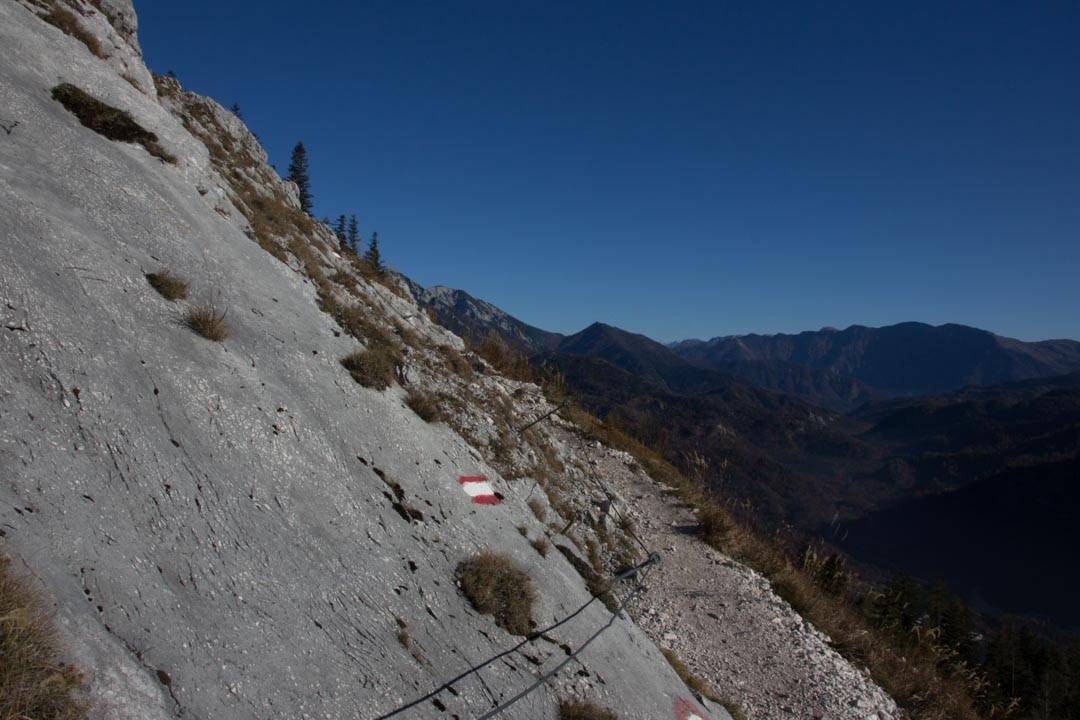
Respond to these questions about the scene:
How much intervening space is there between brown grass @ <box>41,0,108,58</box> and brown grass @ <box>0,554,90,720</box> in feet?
43.3

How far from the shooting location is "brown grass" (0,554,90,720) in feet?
9.50

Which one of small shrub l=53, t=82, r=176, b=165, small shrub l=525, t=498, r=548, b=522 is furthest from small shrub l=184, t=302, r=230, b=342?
small shrub l=525, t=498, r=548, b=522

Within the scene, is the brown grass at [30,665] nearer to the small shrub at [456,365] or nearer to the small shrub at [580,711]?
the small shrub at [580,711]

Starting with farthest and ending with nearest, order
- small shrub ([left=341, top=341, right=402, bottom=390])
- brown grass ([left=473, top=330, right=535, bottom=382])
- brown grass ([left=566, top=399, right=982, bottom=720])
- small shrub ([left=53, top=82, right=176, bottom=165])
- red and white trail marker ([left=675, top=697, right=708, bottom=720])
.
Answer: brown grass ([left=473, top=330, right=535, bottom=382]), brown grass ([left=566, top=399, right=982, bottom=720]), small shrub ([left=341, top=341, right=402, bottom=390]), small shrub ([left=53, top=82, right=176, bottom=165]), red and white trail marker ([left=675, top=697, right=708, bottom=720])

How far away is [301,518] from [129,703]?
2625mm

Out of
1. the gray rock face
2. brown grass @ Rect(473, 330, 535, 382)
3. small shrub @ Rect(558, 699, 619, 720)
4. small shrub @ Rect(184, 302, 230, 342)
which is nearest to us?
the gray rock face

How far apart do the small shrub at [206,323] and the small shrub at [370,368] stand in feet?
7.42

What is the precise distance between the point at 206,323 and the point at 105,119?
5.47 m

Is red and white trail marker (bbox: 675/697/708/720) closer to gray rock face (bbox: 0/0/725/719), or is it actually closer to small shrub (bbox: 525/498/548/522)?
gray rock face (bbox: 0/0/725/719)

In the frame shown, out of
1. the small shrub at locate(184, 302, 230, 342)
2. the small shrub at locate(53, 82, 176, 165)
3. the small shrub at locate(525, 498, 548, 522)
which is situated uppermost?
the small shrub at locate(53, 82, 176, 165)

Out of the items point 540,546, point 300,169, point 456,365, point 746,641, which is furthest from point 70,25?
point 300,169

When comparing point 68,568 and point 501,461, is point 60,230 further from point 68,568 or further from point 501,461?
point 501,461

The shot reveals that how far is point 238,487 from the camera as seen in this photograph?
18.6ft

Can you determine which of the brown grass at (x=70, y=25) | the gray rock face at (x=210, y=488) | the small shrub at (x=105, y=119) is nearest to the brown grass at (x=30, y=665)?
the gray rock face at (x=210, y=488)
